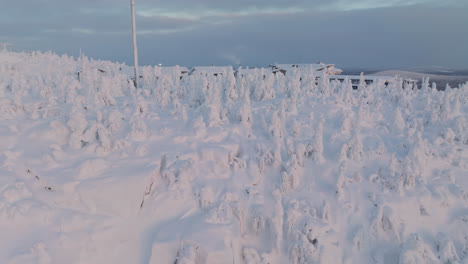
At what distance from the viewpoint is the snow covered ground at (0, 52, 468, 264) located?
599 cm

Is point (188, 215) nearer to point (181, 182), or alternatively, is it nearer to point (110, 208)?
point (181, 182)

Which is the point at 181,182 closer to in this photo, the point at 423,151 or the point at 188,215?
the point at 188,215

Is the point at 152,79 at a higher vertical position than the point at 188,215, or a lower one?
higher

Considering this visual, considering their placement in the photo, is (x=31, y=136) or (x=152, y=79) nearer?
(x=31, y=136)

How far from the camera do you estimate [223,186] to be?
7.34 m

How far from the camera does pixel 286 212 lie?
6.78 m

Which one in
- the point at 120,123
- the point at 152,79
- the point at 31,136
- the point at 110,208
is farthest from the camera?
the point at 152,79

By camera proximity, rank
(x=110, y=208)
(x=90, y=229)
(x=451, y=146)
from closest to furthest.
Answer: (x=90, y=229) → (x=110, y=208) → (x=451, y=146)

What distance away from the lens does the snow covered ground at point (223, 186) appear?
599 centimetres

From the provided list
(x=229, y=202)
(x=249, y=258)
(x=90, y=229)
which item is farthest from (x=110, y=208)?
(x=249, y=258)

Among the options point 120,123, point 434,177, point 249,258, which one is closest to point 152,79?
point 120,123

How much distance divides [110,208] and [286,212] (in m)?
3.82

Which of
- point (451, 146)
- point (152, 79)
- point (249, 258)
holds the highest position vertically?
point (152, 79)

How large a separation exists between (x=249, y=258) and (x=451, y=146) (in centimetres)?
740
